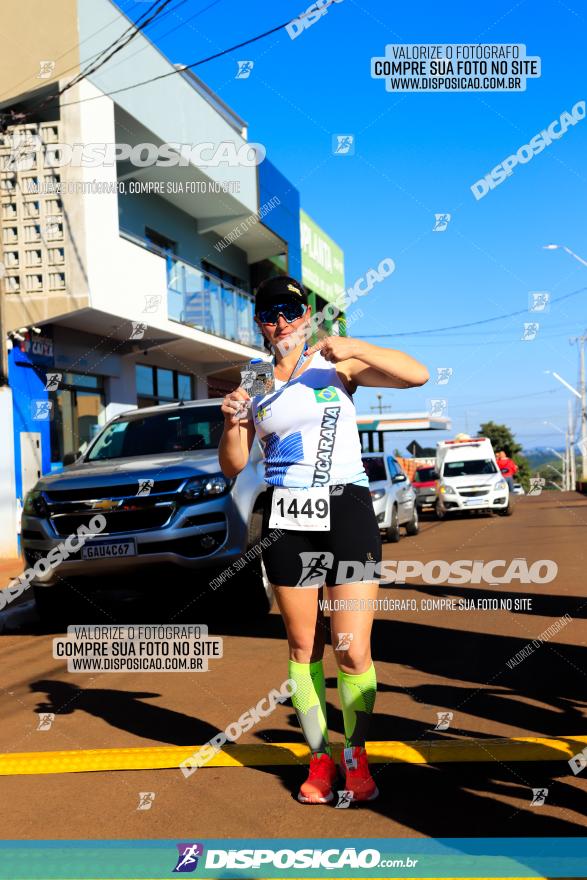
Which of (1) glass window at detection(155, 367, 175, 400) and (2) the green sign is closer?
(1) glass window at detection(155, 367, 175, 400)

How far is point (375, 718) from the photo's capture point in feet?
15.4

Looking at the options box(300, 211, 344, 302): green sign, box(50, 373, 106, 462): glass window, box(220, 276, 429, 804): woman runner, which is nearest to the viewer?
box(220, 276, 429, 804): woman runner

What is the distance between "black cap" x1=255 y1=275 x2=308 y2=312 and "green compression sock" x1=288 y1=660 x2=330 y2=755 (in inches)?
55.1

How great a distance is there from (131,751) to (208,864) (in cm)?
131

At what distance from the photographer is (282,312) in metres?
3.52

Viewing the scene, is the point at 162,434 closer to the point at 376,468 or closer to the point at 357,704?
the point at 357,704

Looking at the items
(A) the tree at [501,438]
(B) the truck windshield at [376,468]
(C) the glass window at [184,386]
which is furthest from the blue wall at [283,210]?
(A) the tree at [501,438]

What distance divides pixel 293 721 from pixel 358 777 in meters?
1.34

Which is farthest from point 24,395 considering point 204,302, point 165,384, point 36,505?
point 36,505

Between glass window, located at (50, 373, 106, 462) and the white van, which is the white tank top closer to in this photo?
glass window, located at (50, 373, 106, 462)

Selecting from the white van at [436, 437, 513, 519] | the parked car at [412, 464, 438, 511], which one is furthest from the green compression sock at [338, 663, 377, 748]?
the parked car at [412, 464, 438, 511]

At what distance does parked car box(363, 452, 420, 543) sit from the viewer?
15.4 m

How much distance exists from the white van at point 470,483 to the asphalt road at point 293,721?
577 inches

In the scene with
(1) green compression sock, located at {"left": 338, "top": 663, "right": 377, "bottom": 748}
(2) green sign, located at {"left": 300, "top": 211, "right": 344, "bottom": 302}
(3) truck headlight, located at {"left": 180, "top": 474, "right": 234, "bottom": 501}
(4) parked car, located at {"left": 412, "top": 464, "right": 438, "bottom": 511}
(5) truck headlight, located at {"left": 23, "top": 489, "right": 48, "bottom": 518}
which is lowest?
(4) parked car, located at {"left": 412, "top": 464, "right": 438, "bottom": 511}
